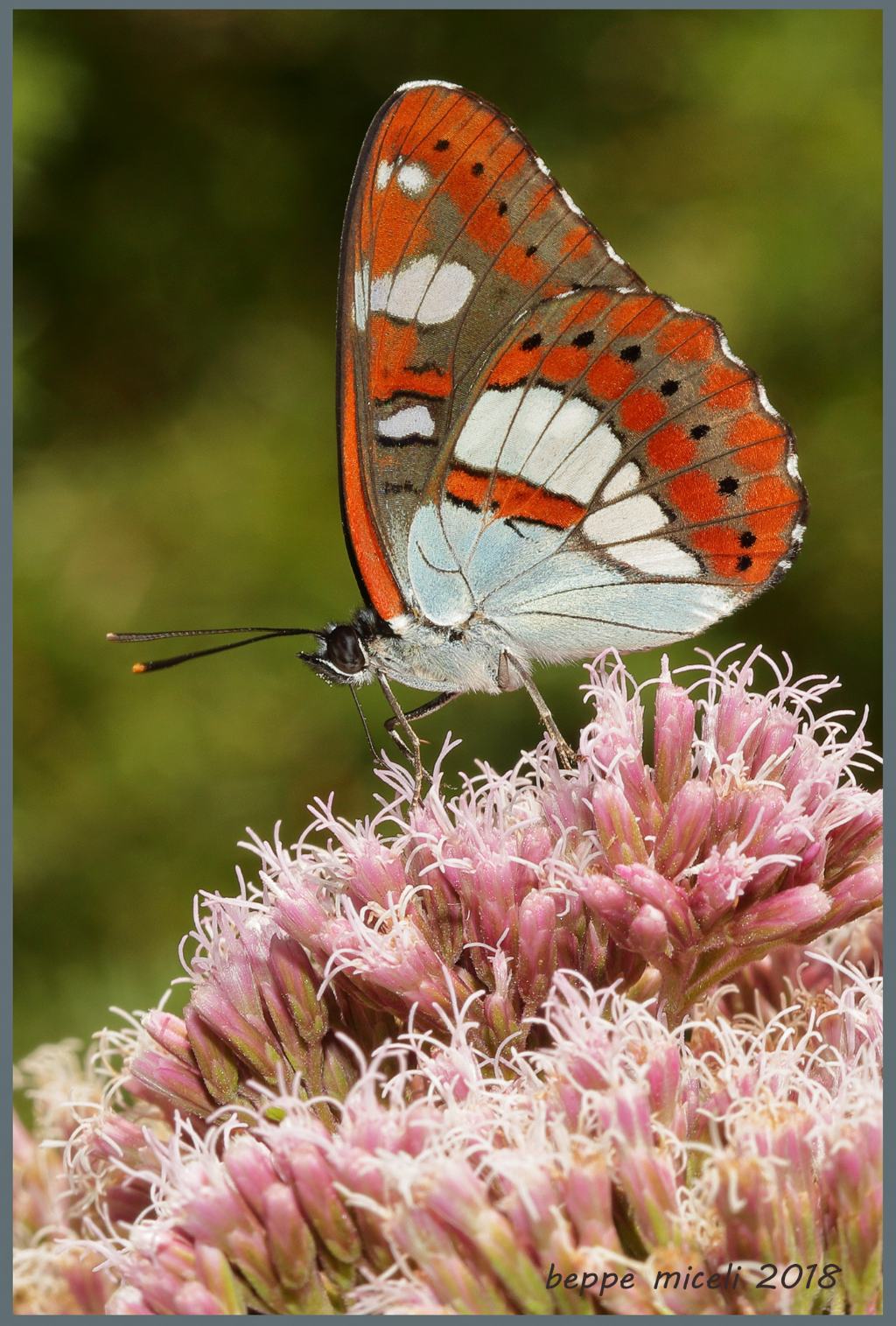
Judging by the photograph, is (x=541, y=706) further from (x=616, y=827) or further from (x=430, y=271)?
(x=430, y=271)

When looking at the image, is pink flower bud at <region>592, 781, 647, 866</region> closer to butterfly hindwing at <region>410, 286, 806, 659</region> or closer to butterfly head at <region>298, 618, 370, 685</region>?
butterfly hindwing at <region>410, 286, 806, 659</region>

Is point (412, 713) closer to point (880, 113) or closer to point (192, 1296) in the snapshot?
point (192, 1296)

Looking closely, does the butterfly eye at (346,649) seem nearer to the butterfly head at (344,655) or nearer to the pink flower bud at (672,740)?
the butterfly head at (344,655)

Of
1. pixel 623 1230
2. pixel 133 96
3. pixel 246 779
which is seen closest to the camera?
pixel 623 1230

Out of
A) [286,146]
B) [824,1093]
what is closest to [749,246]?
[286,146]

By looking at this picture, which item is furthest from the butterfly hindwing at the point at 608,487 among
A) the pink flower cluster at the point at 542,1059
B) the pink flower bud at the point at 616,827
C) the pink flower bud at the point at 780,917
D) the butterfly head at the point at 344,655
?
the pink flower bud at the point at 780,917

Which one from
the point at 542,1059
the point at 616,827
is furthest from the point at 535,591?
the point at 542,1059
